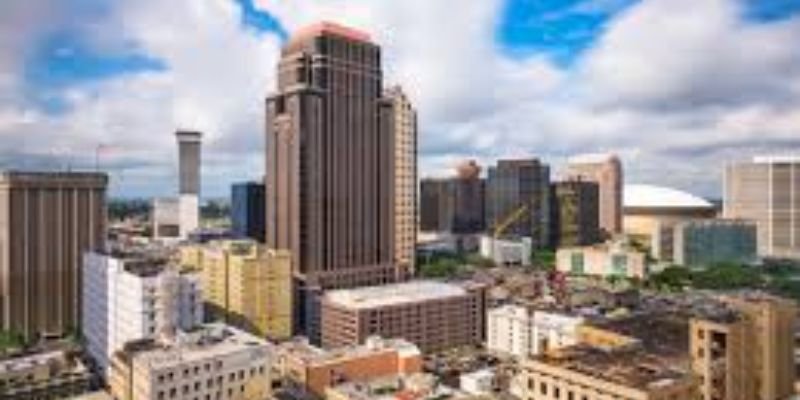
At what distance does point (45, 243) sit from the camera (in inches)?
2665

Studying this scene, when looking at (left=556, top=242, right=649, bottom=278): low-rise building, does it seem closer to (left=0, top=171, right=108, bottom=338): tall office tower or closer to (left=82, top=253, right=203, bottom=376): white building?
(left=0, top=171, right=108, bottom=338): tall office tower

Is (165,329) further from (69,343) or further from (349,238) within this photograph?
(349,238)

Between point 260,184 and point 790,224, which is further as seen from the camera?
point 790,224

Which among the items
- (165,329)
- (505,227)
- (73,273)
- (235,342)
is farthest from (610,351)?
(505,227)

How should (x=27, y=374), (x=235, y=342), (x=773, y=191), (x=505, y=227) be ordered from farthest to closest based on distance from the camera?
(x=505, y=227), (x=773, y=191), (x=27, y=374), (x=235, y=342)

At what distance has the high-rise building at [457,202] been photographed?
481ft

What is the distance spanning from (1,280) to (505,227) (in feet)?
292

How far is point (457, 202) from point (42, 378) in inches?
4216

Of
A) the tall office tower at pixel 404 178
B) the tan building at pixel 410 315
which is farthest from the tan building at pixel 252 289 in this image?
the tall office tower at pixel 404 178

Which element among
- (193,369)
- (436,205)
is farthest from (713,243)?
(193,369)

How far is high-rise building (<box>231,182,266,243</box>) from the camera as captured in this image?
106750mm

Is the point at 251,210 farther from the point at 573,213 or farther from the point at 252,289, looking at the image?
the point at 573,213

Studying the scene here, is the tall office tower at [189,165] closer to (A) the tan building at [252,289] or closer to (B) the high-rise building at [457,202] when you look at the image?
(B) the high-rise building at [457,202]

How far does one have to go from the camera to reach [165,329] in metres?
48.7
